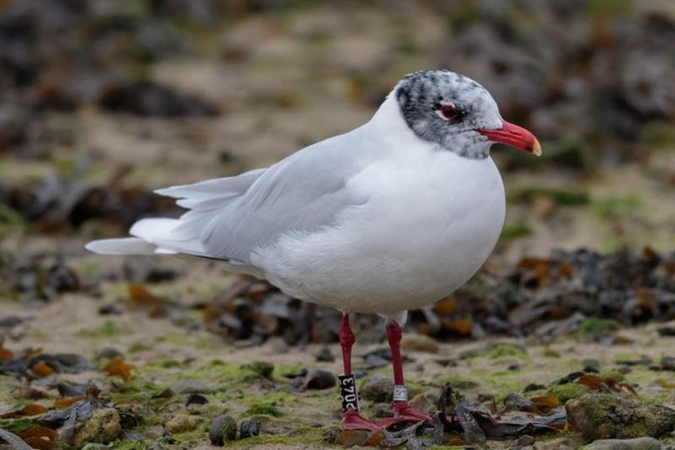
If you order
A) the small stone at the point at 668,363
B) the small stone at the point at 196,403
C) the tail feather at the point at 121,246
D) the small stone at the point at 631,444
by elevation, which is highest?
the tail feather at the point at 121,246

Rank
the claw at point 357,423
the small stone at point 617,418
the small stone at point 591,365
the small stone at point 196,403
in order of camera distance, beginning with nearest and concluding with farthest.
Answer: the small stone at point 617,418, the claw at point 357,423, the small stone at point 196,403, the small stone at point 591,365

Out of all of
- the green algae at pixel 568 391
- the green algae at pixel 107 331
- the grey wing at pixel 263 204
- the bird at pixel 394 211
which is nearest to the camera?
the bird at pixel 394 211

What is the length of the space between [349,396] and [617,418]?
1.15 metres

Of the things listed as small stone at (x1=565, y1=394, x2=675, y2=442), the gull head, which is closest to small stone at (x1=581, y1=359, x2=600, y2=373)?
small stone at (x1=565, y1=394, x2=675, y2=442)

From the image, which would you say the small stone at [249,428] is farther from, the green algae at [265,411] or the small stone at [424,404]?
the small stone at [424,404]

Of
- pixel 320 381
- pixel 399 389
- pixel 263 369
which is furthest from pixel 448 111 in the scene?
pixel 263 369

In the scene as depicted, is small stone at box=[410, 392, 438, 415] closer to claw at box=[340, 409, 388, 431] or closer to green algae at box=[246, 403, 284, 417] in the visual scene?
claw at box=[340, 409, 388, 431]

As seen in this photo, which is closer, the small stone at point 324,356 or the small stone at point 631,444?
the small stone at point 631,444

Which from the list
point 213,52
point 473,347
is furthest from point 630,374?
point 213,52

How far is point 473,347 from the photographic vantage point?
6.56m

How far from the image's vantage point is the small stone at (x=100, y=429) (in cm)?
497

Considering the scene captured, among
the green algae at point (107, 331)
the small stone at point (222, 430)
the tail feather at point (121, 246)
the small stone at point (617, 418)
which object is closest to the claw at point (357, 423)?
the small stone at point (222, 430)

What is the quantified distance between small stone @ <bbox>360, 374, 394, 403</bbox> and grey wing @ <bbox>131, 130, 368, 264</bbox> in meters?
0.81

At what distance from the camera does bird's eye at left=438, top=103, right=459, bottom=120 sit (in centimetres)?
501
